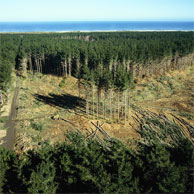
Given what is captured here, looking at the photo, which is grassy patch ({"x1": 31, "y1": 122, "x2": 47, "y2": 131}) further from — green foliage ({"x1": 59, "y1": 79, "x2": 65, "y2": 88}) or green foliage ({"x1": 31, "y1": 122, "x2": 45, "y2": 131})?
green foliage ({"x1": 59, "y1": 79, "x2": 65, "y2": 88})

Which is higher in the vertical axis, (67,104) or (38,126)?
(67,104)

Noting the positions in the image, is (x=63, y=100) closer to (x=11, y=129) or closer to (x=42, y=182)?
(x=11, y=129)

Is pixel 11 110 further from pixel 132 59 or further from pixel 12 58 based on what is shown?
pixel 132 59

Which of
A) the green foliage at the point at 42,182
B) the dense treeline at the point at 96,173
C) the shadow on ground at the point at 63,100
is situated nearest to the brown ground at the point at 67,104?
the shadow on ground at the point at 63,100

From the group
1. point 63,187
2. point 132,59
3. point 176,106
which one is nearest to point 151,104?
point 176,106

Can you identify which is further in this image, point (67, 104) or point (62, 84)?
point (62, 84)

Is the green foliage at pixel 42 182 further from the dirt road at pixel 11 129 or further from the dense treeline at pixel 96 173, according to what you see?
the dirt road at pixel 11 129

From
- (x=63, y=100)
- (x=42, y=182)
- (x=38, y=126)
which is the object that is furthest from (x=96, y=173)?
(x=63, y=100)

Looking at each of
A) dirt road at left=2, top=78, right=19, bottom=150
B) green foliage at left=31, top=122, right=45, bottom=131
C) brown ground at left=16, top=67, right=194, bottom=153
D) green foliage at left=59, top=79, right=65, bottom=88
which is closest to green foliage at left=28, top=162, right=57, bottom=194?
brown ground at left=16, top=67, right=194, bottom=153
